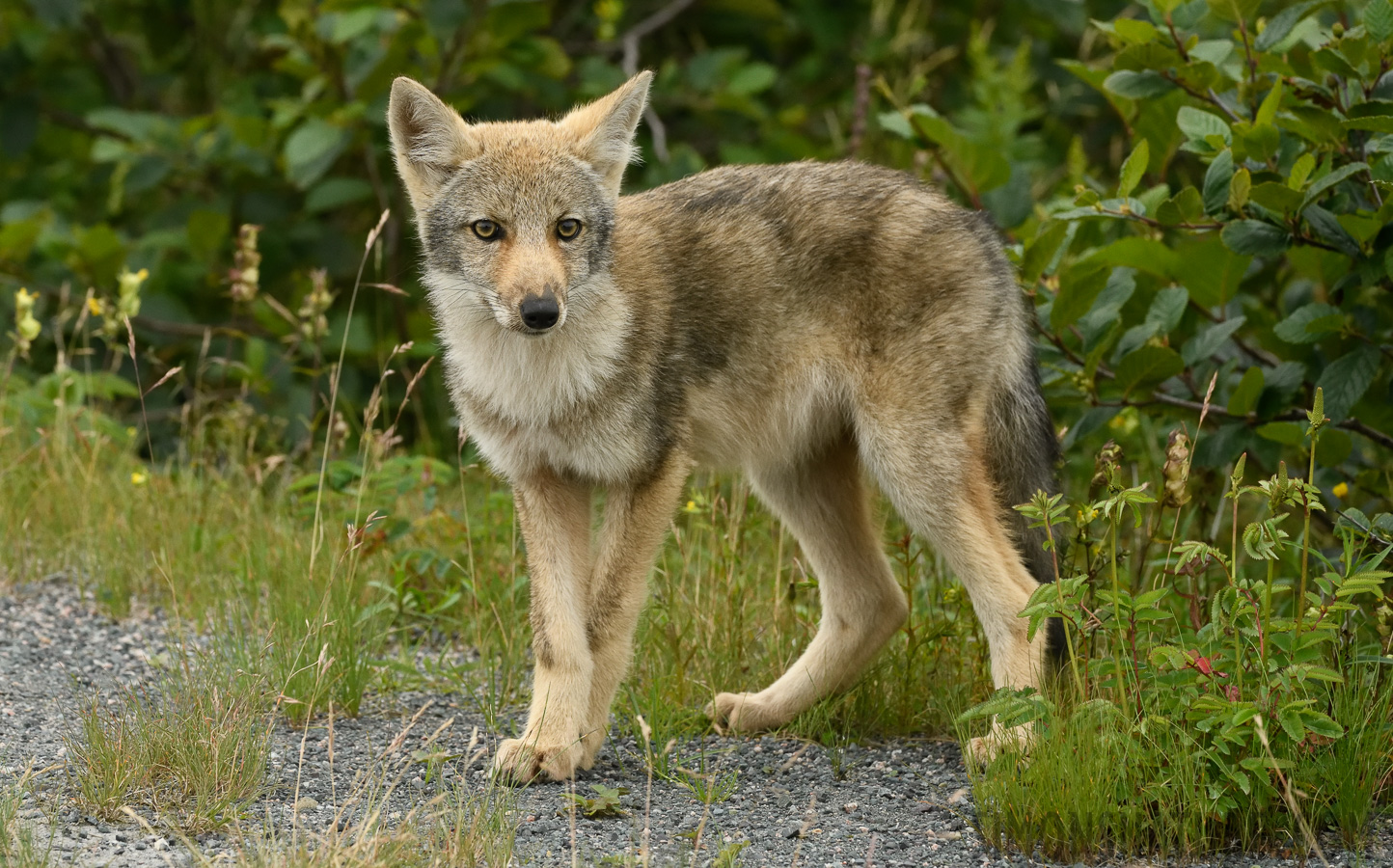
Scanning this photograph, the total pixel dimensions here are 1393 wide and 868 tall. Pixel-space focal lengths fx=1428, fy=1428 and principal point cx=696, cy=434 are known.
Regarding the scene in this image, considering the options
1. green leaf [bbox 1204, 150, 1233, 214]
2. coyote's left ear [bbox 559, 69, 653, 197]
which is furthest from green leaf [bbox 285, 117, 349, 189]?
green leaf [bbox 1204, 150, 1233, 214]

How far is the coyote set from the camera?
4.43 metres

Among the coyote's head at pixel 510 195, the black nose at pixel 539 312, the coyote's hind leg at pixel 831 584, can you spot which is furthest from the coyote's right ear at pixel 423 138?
the coyote's hind leg at pixel 831 584

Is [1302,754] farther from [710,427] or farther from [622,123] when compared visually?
[622,123]

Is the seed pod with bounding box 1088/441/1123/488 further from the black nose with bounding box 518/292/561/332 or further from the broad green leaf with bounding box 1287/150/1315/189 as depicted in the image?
the black nose with bounding box 518/292/561/332

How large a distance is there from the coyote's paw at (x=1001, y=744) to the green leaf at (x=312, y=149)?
4.62 meters

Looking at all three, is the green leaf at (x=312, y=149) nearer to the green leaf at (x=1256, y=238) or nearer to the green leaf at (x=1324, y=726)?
the green leaf at (x=1256, y=238)

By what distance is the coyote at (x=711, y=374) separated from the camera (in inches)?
175

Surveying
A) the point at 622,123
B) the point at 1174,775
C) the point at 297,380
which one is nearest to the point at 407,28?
the point at 297,380

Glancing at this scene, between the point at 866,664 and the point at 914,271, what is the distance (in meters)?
1.34

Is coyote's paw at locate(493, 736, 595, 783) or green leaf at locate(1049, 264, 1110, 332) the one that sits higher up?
green leaf at locate(1049, 264, 1110, 332)

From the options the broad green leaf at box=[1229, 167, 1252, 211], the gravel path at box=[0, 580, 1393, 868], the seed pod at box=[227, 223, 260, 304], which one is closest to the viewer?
the gravel path at box=[0, 580, 1393, 868]

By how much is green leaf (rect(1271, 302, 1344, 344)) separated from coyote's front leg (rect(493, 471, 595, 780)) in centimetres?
238

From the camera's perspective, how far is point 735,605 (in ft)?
16.5

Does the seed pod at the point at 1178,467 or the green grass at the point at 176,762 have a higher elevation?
the seed pod at the point at 1178,467
